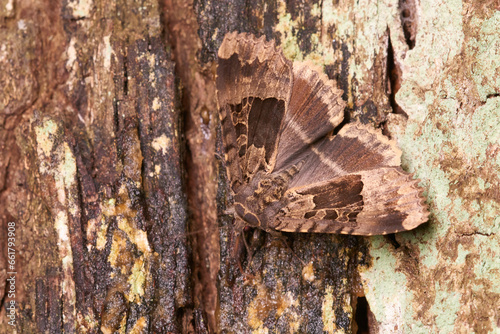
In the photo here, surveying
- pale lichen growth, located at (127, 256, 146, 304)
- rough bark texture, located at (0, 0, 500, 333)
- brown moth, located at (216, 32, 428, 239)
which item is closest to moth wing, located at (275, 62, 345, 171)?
brown moth, located at (216, 32, 428, 239)

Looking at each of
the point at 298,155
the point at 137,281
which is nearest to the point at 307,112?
the point at 298,155

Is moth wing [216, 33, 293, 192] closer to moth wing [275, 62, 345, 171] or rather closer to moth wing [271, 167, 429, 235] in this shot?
moth wing [275, 62, 345, 171]

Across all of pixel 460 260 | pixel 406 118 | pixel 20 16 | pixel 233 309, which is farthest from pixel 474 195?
pixel 20 16

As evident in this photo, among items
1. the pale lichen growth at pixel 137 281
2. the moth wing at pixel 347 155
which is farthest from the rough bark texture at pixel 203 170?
the moth wing at pixel 347 155

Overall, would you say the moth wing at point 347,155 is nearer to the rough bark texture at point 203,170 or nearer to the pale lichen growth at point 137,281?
the rough bark texture at point 203,170

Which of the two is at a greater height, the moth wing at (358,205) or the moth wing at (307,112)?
the moth wing at (307,112)

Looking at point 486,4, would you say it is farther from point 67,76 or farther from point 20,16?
point 20,16

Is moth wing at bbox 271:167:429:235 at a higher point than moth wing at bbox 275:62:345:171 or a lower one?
lower
